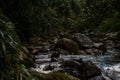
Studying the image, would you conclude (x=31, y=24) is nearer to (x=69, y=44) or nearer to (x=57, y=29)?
(x=69, y=44)

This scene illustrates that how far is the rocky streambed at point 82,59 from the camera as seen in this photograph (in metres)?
10.6

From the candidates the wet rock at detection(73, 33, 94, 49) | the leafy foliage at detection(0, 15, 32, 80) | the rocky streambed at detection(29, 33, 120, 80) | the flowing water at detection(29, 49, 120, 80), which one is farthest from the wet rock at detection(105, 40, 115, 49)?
the leafy foliage at detection(0, 15, 32, 80)

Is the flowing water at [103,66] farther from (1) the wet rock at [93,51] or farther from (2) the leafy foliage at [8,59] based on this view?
(2) the leafy foliage at [8,59]

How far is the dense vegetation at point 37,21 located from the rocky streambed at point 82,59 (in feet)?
4.92

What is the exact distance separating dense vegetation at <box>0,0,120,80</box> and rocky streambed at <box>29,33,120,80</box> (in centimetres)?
150

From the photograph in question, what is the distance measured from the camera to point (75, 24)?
1513 inches

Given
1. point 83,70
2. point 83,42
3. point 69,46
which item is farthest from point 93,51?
point 83,70

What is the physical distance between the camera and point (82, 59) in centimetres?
1370

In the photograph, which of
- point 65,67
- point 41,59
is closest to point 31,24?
point 41,59

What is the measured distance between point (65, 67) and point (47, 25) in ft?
36.0

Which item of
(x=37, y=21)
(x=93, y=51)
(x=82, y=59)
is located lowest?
(x=82, y=59)

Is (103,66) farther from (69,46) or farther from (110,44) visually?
(110,44)

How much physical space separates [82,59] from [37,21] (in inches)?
300

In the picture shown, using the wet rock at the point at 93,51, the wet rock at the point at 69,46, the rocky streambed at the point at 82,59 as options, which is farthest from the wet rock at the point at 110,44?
the wet rock at the point at 69,46
